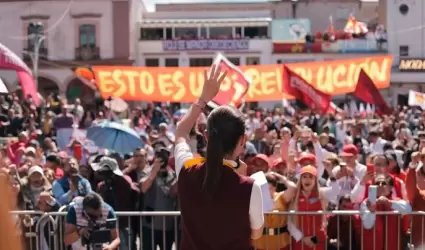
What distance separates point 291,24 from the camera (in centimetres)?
4581

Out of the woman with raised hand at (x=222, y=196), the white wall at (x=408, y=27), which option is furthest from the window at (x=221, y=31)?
the woman with raised hand at (x=222, y=196)

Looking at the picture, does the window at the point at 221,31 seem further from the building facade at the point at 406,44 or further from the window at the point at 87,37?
the building facade at the point at 406,44

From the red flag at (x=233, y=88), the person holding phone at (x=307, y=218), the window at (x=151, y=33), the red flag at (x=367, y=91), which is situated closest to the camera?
the person holding phone at (x=307, y=218)

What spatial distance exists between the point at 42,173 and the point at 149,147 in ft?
11.7

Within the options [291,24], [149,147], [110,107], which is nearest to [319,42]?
[291,24]

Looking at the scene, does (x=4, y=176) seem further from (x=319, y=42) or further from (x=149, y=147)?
(x=319, y=42)

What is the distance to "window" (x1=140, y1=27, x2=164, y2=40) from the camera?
46281 mm

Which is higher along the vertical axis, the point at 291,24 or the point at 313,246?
the point at 291,24

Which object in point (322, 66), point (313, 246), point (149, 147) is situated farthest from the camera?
point (322, 66)

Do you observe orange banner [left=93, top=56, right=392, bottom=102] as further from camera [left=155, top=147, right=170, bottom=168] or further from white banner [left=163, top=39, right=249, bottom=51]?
A: white banner [left=163, top=39, right=249, bottom=51]

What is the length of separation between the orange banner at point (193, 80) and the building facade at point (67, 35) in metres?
29.6

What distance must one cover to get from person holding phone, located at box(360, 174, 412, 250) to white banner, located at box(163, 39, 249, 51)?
39.3 meters

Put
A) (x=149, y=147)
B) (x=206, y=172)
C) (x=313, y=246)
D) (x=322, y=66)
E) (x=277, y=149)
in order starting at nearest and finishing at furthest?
(x=206, y=172) → (x=313, y=246) → (x=277, y=149) → (x=149, y=147) → (x=322, y=66)

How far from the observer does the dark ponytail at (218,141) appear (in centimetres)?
261
